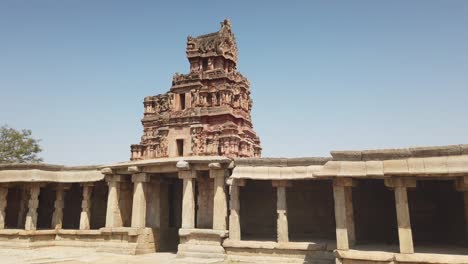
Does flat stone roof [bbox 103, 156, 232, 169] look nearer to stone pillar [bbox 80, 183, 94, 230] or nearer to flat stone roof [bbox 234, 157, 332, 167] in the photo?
flat stone roof [bbox 234, 157, 332, 167]

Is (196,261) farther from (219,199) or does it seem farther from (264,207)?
(264,207)

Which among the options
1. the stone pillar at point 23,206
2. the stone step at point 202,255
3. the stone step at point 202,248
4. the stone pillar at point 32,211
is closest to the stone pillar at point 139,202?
the stone step at point 202,248

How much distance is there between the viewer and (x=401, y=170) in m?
9.13

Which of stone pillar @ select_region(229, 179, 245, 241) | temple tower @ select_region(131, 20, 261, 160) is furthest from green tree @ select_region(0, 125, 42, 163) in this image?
stone pillar @ select_region(229, 179, 245, 241)

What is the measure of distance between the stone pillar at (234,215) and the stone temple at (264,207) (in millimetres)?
35

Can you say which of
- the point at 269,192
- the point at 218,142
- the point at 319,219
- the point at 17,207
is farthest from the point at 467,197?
the point at 17,207

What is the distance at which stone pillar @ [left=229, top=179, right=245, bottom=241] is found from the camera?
41.0ft

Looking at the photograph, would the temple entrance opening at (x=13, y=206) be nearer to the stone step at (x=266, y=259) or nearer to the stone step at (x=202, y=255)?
the stone step at (x=202, y=255)

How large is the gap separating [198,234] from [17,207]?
12.2 meters

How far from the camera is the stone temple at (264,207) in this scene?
371 inches

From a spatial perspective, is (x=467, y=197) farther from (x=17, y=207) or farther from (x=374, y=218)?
(x=17, y=207)

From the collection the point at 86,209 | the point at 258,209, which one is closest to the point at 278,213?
the point at 258,209

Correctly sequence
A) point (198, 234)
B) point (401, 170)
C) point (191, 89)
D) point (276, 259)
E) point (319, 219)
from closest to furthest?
1. point (401, 170)
2. point (276, 259)
3. point (198, 234)
4. point (319, 219)
5. point (191, 89)

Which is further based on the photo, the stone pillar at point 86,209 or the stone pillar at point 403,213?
the stone pillar at point 86,209
